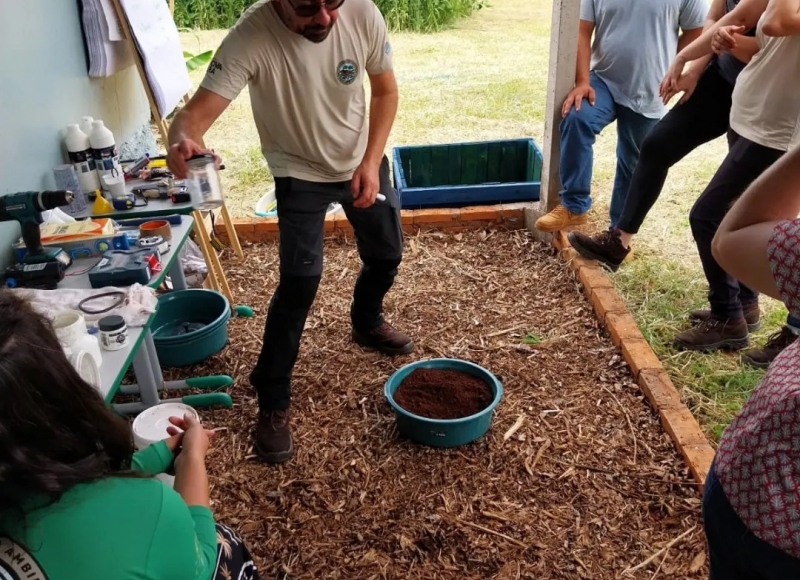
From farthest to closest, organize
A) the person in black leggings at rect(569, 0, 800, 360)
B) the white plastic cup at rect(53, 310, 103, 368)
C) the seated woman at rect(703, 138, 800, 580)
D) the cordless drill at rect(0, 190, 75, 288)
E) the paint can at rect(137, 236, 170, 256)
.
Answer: the person in black leggings at rect(569, 0, 800, 360), the paint can at rect(137, 236, 170, 256), the cordless drill at rect(0, 190, 75, 288), the white plastic cup at rect(53, 310, 103, 368), the seated woman at rect(703, 138, 800, 580)

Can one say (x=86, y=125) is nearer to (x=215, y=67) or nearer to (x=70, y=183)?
(x=70, y=183)

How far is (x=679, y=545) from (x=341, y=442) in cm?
132

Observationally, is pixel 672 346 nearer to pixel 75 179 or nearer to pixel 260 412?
pixel 260 412

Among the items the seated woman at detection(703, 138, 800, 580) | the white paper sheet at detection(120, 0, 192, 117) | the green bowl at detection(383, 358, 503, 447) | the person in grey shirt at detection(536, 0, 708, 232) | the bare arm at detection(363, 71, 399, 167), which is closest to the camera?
the seated woman at detection(703, 138, 800, 580)

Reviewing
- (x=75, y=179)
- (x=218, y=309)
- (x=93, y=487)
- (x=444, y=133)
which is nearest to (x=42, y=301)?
(x=75, y=179)

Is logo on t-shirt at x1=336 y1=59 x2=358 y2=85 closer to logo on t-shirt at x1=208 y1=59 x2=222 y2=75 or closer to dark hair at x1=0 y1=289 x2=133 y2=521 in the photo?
logo on t-shirt at x1=208 y1=59 x2=222 y2=75

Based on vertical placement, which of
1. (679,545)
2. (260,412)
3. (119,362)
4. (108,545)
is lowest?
(679,545)

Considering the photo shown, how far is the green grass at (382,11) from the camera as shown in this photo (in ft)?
35.5

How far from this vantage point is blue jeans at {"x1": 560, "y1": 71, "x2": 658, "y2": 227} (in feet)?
12.2

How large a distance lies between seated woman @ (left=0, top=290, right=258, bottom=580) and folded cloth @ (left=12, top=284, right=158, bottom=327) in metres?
0.83

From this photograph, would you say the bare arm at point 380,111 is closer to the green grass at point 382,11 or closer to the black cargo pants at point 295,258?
the black cargo pants at point 295,258

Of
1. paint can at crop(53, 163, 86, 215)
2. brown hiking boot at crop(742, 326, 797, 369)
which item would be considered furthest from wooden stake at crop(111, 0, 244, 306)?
brown hiking boot at crop(742, 326, 797, 369)

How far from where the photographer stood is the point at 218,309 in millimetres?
3367

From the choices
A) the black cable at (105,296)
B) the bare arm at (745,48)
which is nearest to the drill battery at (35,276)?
the black cable at (105,296)
